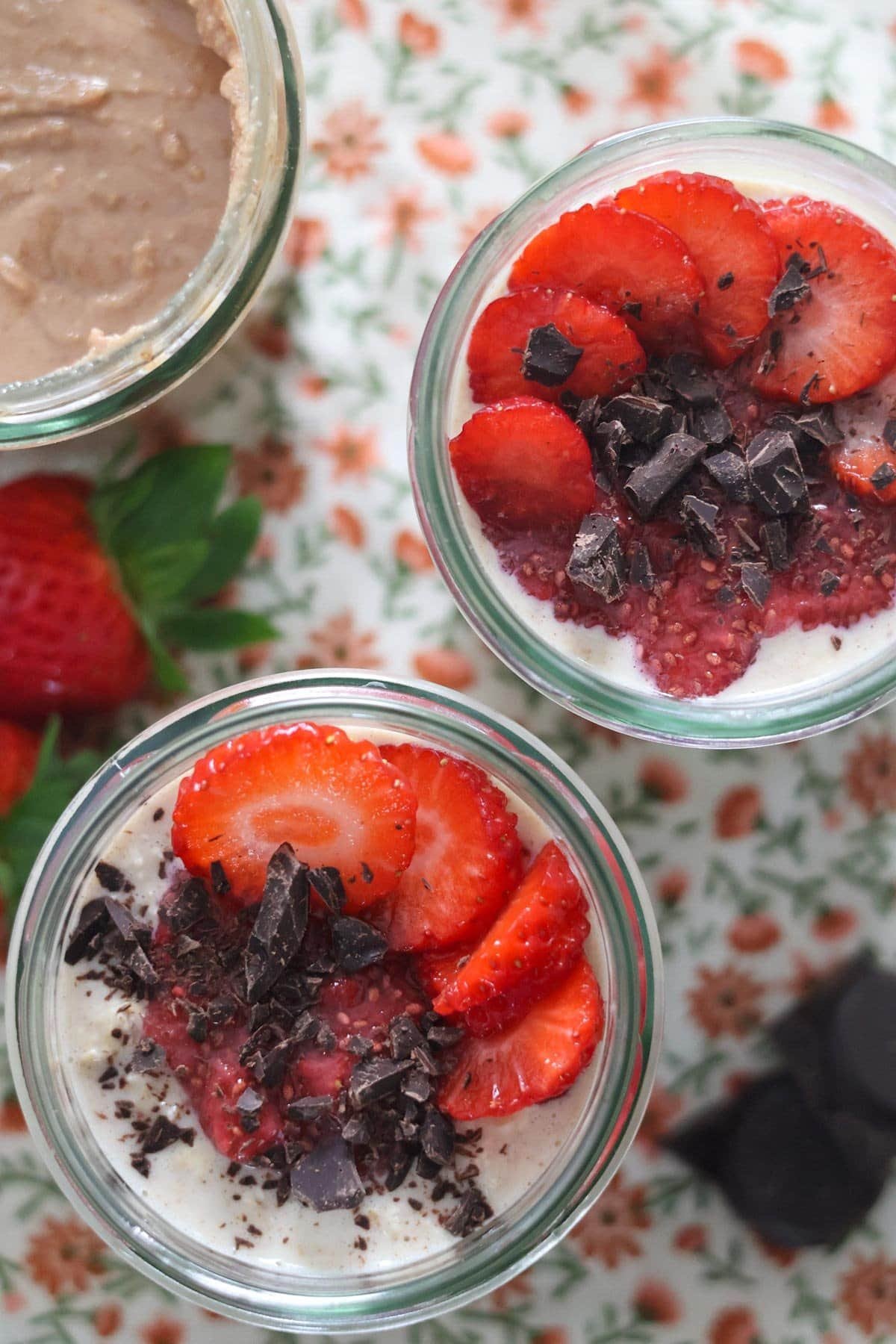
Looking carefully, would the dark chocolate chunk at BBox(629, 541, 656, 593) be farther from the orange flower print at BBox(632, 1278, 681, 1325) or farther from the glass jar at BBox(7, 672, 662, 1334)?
the orange flower print at BBox(632, 1278, 681, 1325)

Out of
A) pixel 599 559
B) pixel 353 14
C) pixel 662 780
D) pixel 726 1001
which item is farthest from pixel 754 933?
pixel 353 14

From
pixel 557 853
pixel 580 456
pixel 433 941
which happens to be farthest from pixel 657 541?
pixel 433 941

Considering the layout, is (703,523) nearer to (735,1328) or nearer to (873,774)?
(873,774)

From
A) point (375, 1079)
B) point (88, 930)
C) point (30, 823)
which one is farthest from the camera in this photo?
point (30, 823)

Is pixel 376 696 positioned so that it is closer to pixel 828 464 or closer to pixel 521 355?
pixel 521 355

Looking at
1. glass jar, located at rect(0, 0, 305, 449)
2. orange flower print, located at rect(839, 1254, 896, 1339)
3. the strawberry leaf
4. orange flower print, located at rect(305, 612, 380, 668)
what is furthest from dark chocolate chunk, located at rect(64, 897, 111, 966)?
orange flower print, located at rect(839, 1254, 896, 1339)

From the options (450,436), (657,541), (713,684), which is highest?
(450,436)
